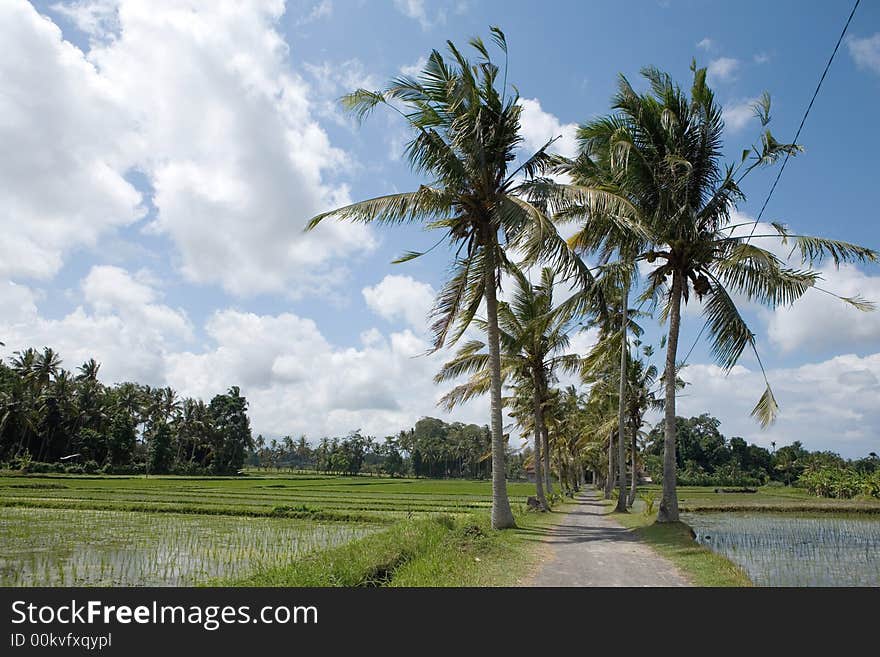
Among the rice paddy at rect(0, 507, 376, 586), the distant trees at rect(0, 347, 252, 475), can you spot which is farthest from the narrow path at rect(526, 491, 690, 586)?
the distant trees at rect(0, 347, 252, 475)

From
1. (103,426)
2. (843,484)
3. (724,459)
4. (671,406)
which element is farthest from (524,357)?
(724,459)

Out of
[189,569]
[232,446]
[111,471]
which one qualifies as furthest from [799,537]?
[232,446]

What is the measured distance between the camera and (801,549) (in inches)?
500

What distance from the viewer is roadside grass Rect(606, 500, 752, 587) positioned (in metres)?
7.01

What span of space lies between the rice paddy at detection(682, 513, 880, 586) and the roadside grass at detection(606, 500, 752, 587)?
569 mm

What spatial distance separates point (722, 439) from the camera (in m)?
83.7

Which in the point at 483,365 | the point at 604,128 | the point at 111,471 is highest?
the point at 604,128

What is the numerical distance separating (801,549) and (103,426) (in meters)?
61.1

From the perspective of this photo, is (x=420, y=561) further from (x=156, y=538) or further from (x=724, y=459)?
(x=724, y=459)

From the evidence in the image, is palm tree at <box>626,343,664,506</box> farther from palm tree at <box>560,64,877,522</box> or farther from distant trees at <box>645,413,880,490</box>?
distant trees at <box>645,413,880,490</box>

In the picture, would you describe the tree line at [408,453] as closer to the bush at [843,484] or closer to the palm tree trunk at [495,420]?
the bush at [843,484]

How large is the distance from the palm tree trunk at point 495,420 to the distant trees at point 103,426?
145ft
